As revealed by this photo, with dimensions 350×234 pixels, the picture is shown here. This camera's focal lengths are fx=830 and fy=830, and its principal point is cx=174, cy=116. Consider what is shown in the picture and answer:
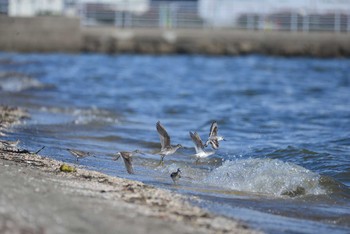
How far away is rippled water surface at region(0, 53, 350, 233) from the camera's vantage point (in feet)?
29.0

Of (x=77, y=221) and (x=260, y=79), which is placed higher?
(x=77, y=221)

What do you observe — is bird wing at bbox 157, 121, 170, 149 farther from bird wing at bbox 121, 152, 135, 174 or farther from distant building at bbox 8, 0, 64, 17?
distant building at bbox 8, 0, 64, 17

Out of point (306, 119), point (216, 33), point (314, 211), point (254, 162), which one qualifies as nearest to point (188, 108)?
point (306, 119)

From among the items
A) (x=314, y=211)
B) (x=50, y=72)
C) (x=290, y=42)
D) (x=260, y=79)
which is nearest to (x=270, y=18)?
(x=290, y=42)

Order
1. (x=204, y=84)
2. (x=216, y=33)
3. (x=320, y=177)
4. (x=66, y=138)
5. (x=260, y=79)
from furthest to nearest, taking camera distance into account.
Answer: (x=216, y=33) < (x=260, y=79) < (x=204, y=84) < (x=66, y=138) < (x=320, y=177)

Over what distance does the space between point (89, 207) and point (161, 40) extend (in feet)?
107

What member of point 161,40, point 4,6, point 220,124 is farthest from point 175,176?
point 4,6

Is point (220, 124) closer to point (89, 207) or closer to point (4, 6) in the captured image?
point (89, 207)

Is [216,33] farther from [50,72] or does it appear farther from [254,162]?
[254,162]

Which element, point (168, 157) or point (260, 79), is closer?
point (168, 157)

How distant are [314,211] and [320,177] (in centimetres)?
177

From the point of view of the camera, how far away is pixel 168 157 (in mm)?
11414

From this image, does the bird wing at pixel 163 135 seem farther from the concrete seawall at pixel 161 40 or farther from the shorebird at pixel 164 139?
the concrete seawall at pixel 161 40

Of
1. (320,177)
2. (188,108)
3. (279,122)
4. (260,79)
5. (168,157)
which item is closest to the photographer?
(320,177)
